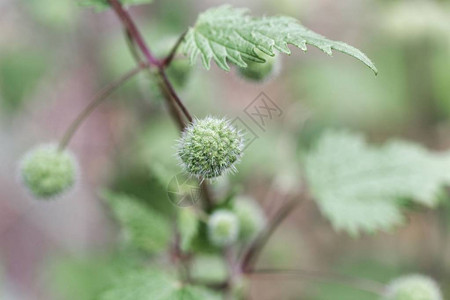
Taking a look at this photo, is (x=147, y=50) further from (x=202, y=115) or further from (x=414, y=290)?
(x=202, y=115)

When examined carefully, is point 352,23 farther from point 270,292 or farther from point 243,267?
point 243,267

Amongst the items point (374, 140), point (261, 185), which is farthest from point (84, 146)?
point (374, 140)

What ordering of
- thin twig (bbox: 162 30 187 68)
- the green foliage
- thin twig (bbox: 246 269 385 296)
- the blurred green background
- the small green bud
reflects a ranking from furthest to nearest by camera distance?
1. the blurred green background
2. the green foliage
3. thin twig (bbox: 246 269 385 296)
4. the small green bud
5. thin twig (bbox: 162 30 187 68)

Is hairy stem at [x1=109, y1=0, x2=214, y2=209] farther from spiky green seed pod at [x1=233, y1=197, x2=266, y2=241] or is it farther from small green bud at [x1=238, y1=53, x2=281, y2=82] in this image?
spiky green seed pod at [x1=233, y1=197, x2=266, y2=241]

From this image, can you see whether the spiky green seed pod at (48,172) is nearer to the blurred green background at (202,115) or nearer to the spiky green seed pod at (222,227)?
the spiky green seed pod at (222,227)

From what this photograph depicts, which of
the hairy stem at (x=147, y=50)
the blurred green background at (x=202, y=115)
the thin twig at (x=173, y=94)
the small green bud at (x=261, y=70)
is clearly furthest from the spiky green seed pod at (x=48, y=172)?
the blurred green background at (x=202, y=115)

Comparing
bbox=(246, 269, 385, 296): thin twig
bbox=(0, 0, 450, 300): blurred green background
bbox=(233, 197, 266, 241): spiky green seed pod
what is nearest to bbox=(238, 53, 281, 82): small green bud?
bbox=(233, 197, 266, 241): spiky green seed pod
